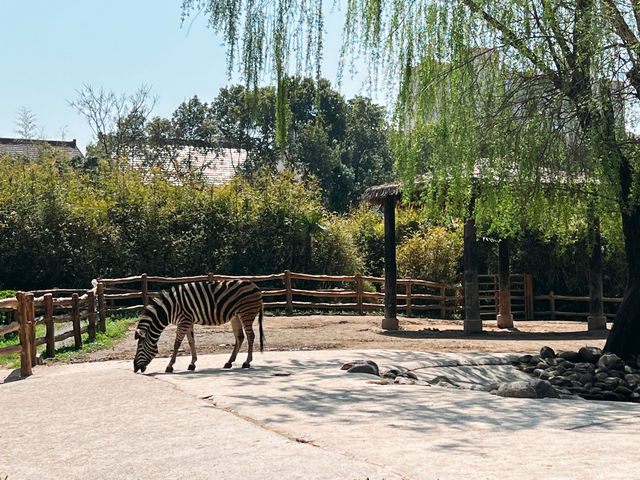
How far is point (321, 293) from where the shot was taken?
803 inches

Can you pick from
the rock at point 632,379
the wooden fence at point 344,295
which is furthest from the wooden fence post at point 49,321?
the rock at point 632,379

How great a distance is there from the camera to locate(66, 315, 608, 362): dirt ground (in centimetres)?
1295

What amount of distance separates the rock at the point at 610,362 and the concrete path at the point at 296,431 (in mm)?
3664

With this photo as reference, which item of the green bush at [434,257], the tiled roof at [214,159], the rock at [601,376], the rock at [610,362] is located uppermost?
the tiled roof at [214,159]

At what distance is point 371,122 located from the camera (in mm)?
44656

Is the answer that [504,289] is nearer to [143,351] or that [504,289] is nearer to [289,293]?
[289,293]

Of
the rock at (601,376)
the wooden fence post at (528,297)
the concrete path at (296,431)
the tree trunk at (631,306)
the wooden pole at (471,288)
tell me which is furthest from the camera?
the wooden fence post at (528,297)

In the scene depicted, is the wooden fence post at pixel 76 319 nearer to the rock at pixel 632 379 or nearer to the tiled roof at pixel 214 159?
the rock at pixel 632 379

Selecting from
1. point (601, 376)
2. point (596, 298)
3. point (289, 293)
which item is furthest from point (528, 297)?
point (601, 376)

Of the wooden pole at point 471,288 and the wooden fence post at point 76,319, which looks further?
the wooden pole at point 471,288

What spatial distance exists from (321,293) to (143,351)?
1120cm

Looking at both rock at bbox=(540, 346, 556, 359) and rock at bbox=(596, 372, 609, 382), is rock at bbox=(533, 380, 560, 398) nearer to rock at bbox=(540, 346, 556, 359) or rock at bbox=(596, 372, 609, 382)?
rock at bbox=(596, 372, 609, 382)

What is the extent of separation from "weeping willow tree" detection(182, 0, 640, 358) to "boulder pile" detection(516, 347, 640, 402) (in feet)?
1.47

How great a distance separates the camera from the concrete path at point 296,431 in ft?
15.1
